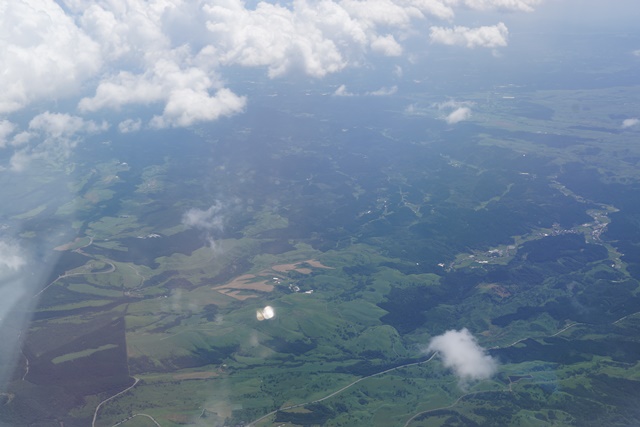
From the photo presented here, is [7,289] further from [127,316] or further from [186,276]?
[186,276]

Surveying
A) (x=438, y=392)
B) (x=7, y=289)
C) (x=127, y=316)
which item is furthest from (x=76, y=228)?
(x=438, y=392)

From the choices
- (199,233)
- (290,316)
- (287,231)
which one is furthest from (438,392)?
(199,233)

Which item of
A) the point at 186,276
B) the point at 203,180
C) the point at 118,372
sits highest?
the point at 118,372

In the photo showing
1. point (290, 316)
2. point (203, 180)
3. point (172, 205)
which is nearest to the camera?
point (290, 316)

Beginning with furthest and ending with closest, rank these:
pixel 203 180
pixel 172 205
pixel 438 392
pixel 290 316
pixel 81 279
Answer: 1. pixel 203 180
2. pixel 172 205
3. pixel 81 279
4. pixel 290 316
5. pixel 438 392

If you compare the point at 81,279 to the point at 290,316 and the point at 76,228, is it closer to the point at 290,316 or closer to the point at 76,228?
the point at 76,228

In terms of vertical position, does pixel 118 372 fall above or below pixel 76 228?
above

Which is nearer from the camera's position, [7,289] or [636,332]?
[636,332]
